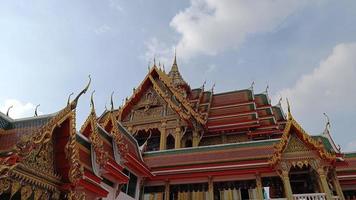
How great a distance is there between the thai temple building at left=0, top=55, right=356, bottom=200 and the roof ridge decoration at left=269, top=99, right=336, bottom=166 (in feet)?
0.11

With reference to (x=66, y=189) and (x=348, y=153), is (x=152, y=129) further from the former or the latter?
(x=66, y=189)

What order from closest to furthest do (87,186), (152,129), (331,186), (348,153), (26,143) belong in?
Answer: (26,143)
(87,186)
(331,186)
(348,153)
(152,129)

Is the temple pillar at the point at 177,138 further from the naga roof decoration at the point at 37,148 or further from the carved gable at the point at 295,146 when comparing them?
the naga roof decoration at the point at 37,148

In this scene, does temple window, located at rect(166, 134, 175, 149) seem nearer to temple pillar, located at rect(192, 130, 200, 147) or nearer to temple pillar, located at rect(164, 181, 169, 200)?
temple pillar, located at rect(192, 130, 200, 147)

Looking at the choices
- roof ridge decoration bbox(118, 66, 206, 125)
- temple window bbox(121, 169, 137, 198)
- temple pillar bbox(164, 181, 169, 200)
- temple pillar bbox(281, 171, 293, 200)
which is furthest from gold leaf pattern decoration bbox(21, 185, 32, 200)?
roof ridge decoration bbox(118, 66, 206, 125)

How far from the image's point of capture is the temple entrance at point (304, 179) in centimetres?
1038

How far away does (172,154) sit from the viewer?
1217 cm

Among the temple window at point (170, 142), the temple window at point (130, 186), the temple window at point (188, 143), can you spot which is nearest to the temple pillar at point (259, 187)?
the temple window at point (130, 186)

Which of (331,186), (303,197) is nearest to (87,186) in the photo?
(303,197)

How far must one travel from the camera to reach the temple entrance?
1038cm

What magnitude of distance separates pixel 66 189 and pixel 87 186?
163 centimetres

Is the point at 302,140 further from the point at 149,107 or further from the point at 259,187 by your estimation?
the point at 149,107

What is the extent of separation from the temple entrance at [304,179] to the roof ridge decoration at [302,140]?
1.00m

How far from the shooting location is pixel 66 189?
403cm
